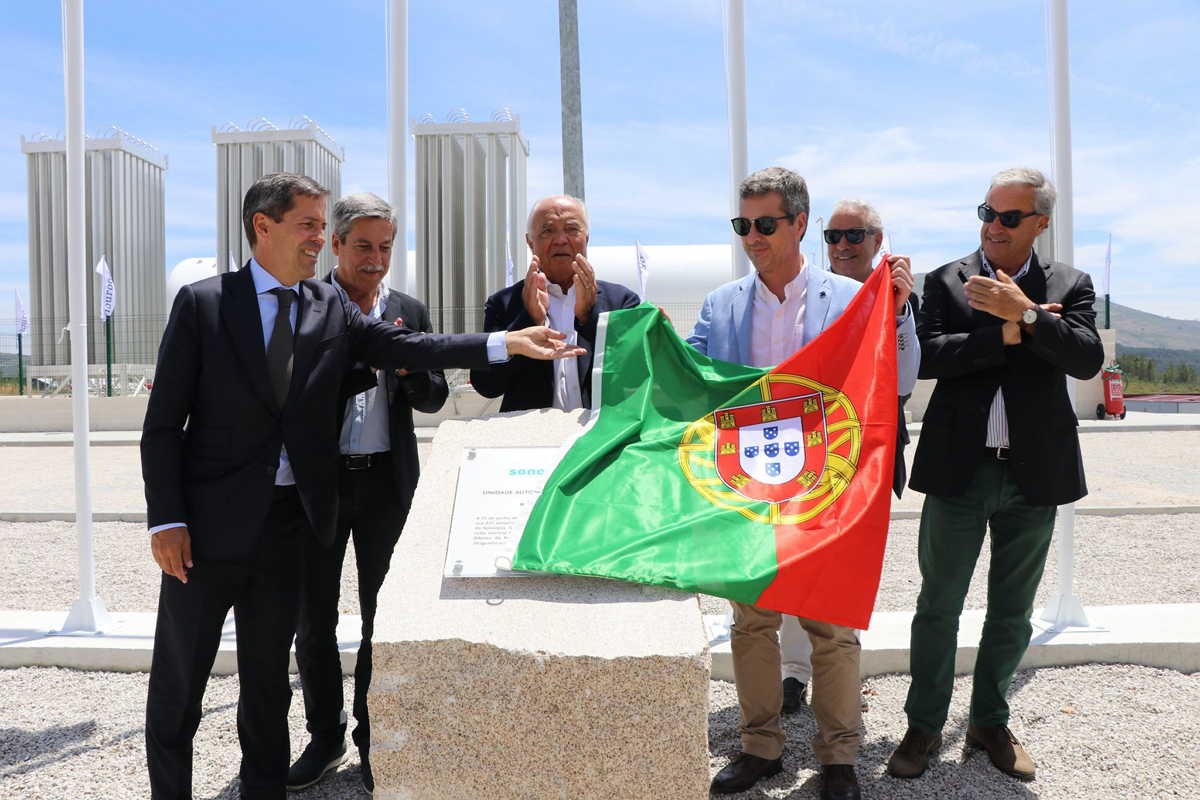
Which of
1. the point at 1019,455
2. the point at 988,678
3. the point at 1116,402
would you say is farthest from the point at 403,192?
the point at 1116,402

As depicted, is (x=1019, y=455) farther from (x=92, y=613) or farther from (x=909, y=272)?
(x=92, y=613)

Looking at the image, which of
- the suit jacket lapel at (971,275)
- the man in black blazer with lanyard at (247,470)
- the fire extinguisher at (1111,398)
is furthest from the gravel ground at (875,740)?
the fire extinguisher at (1111,398)

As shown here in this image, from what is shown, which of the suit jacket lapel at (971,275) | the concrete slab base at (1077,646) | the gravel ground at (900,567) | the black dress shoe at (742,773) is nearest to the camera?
the black dress shoe at (742,773)

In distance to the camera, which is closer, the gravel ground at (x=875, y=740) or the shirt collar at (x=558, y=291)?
the gravel ground at (x=875, y=740)

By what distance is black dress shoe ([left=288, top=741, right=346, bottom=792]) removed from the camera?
11.8 feet

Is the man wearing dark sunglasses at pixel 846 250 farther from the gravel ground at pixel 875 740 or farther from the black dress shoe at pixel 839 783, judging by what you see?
the black dress shoe at pixel 839 783

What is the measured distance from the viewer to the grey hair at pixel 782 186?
11.2 feet

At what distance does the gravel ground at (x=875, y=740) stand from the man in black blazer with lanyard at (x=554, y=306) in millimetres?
1608

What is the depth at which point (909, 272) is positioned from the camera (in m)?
3.56

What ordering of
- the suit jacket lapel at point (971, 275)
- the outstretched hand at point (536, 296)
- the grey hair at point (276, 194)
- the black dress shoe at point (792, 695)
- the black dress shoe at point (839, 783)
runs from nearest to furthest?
the grey hair at point (276, 194) < the black dress shoe at point (839, 783) < the outstretched hand at point (536, 296) < the suit jacket lapel at point (971, 275) < the black dress shoe at point (792, 695)

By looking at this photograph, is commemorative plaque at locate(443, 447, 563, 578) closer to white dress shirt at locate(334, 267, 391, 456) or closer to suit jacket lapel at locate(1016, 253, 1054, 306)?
white dress shirt at locate(334, 267, 391, 456)

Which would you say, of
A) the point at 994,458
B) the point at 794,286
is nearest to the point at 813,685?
the point at 994,458

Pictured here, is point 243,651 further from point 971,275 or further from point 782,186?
point 971,275

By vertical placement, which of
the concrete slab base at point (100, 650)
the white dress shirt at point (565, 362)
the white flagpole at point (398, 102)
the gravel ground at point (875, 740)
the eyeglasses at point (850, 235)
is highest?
the white flagpole at point (398, 102)
